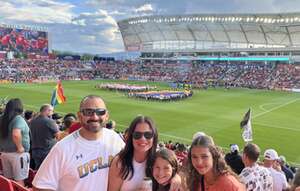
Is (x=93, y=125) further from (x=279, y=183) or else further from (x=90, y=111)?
(x=279, y=183)

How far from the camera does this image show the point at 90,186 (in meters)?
4.05

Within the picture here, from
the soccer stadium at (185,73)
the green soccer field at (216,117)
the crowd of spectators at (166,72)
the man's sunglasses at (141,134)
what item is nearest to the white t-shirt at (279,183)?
the man's sunglasses at (141,134)

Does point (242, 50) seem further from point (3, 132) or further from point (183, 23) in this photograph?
point (3, 132)

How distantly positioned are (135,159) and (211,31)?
88.1 meters

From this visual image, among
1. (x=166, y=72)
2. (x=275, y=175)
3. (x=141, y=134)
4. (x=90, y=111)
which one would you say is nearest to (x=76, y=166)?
(x=90, y=111)

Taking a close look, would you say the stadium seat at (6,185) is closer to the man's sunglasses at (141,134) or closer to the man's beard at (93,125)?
the man's beard at (93,125)

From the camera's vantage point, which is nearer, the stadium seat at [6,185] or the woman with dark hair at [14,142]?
the stadium seat at [6,185]

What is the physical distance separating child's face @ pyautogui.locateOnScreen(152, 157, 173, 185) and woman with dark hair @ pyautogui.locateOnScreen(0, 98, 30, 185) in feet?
11.4

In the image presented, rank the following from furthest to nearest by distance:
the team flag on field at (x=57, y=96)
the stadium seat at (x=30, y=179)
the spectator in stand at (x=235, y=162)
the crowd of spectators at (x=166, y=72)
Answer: the crowd of spectators at (x=166, y=72) < the team flag on field at (x=57, y=96) < the spectator in stand at (x=235, y=162) < the stadium seat at (x=30, y=179)

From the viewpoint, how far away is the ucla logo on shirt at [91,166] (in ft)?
13.1

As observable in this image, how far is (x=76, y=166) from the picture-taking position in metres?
3.97

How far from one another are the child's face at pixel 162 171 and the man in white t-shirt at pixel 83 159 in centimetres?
54

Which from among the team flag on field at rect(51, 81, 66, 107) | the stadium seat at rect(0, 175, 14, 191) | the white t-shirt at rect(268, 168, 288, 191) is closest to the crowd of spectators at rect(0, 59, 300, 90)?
the team flag on field at rect(51, 81, 66, 107)

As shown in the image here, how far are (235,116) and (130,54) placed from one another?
72528 millimetres
